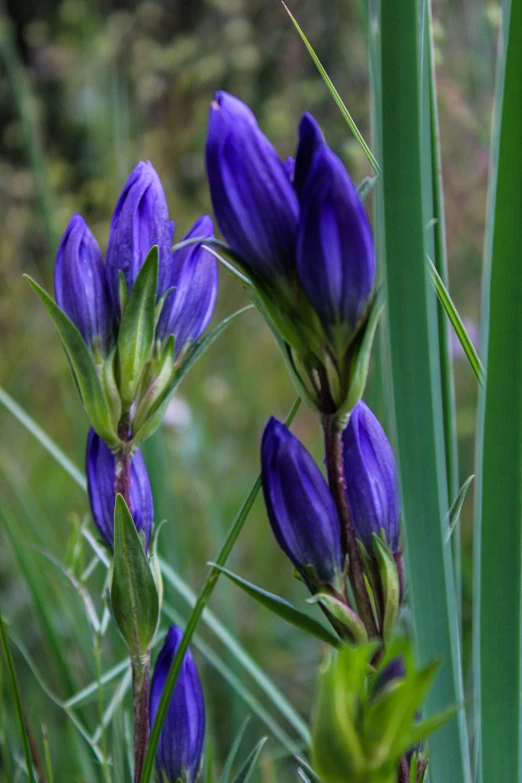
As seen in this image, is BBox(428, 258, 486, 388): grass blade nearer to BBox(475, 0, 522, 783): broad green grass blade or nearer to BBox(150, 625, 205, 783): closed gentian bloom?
BBox(475, 0, 522, 783): broad green grass blade

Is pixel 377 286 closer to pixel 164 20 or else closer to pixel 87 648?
pixel 87 648

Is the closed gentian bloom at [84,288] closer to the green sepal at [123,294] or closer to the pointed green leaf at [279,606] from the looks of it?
the green sepal at [123,294]

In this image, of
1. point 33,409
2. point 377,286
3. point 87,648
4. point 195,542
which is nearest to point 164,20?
point 33,409

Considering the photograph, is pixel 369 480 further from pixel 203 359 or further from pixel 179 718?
pixel 203 359

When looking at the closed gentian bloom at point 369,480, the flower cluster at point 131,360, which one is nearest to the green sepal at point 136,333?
the flower cluster at point 131,360

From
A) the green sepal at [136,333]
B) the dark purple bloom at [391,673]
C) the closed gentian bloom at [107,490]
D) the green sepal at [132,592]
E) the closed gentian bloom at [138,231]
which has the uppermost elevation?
the closed gentian bloom at [138,231]

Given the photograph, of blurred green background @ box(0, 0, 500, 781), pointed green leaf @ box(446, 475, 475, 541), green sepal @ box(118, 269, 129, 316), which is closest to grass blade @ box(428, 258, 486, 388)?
pointed green leaf @ box(446, 475, 475, 541)
